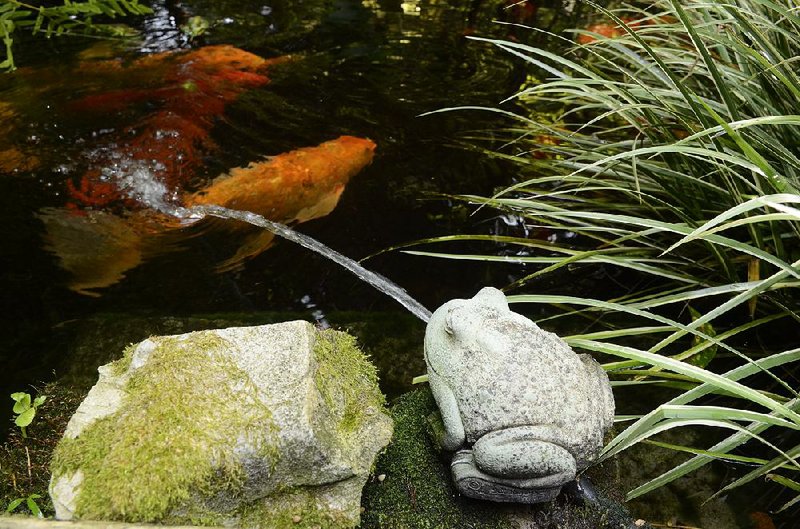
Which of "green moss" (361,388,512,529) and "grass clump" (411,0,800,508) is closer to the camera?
"green moss" (361,388,512,529)

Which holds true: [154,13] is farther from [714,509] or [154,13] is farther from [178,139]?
[714,509]

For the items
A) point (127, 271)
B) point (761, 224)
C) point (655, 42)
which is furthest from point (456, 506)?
point (655, 42)

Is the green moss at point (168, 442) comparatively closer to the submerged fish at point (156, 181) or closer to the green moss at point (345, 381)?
the green moss at point (345, 381)

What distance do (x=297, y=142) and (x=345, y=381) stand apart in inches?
105

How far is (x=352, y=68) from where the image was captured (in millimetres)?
5074

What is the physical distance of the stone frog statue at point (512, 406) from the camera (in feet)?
5.46

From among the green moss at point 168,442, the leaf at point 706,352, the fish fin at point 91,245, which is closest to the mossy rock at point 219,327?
the fish fin at point 91,245

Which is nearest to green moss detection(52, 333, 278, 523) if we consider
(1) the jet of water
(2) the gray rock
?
(2) the gray rock

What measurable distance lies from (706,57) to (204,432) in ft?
6.80

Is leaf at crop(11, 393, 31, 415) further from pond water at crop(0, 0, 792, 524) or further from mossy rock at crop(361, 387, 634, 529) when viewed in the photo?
mossy rock at crop(361, 387, 634, 529)

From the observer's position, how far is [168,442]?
1.54 metres

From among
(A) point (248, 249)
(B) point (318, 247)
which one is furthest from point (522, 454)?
(A) point (248, 249)

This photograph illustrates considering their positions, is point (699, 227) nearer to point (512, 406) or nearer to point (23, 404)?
point (512, 406)

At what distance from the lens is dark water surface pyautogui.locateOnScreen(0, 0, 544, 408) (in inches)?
123
